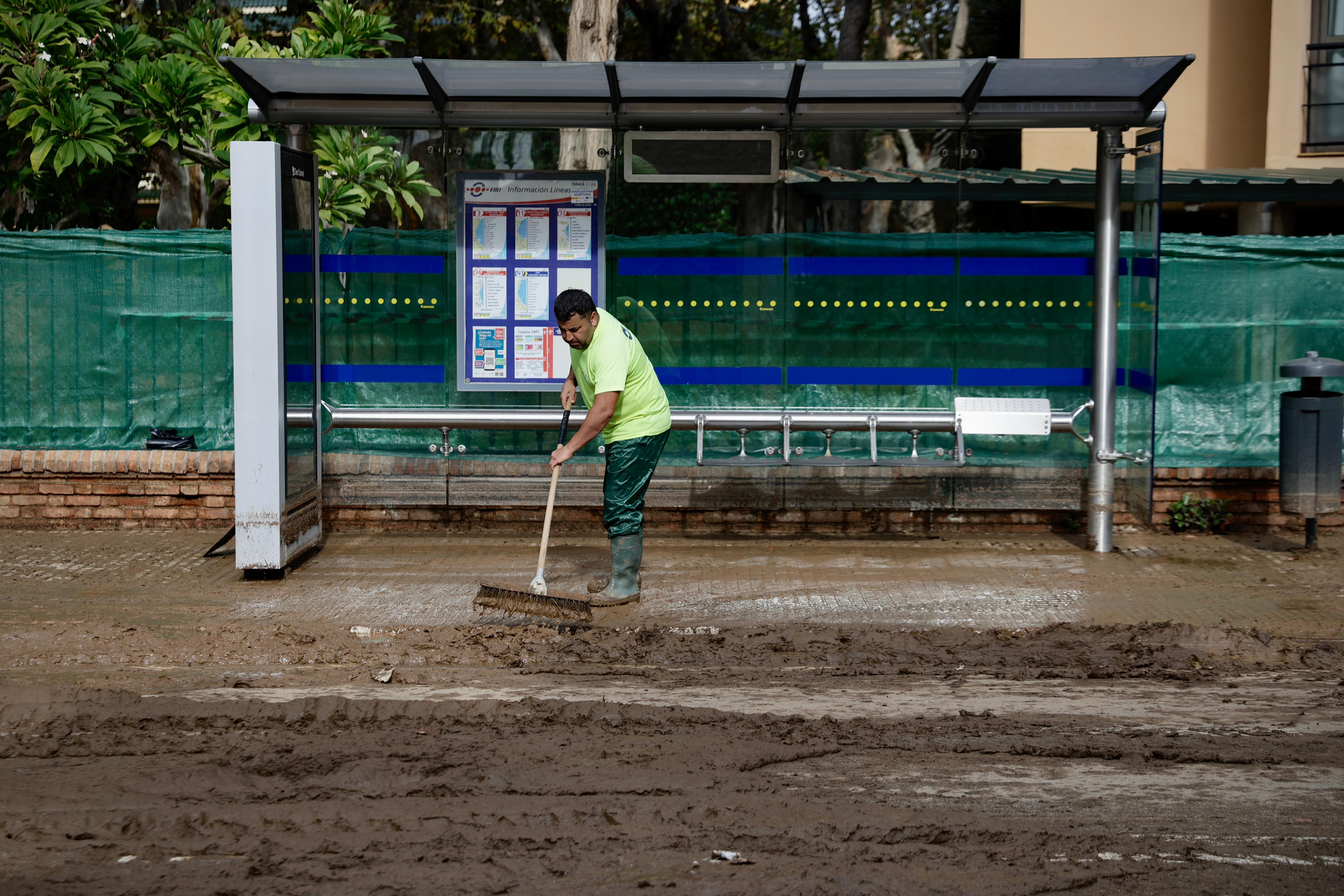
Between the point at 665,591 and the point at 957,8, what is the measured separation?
64.0 feet

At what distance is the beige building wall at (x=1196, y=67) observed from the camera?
16.5 m

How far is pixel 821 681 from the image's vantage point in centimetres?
581

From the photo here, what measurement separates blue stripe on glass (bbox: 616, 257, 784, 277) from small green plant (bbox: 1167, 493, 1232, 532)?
10.6 ft

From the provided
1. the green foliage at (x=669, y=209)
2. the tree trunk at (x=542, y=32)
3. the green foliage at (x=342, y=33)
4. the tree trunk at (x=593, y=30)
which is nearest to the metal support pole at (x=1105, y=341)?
the green foliage at (x=669, y=209)

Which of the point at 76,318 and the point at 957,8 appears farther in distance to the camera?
the point at 957,8

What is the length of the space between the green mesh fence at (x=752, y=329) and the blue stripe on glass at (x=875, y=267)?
1 centimetres

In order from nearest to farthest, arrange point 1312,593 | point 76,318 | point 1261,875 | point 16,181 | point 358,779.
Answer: point 1261,875
point 358,779
point 1312,593
point 76,318
point 16,181

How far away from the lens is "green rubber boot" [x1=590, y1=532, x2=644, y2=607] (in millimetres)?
7273

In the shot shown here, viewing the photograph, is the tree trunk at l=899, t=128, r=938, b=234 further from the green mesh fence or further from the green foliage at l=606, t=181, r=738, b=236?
the green foliage at l=606, t=181, r=738, b=236

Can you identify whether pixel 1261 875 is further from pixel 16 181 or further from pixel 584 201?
pixel 16 181

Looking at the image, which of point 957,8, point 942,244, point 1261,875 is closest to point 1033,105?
point 942,244

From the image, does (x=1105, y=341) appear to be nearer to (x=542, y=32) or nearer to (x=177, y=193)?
(x=177, y=193)

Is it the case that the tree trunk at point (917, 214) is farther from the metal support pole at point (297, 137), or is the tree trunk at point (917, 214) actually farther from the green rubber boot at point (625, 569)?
the metal support pole at point (297, 137)

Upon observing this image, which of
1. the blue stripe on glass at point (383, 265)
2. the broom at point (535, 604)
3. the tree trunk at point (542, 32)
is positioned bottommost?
the broom at point (535, 604)
